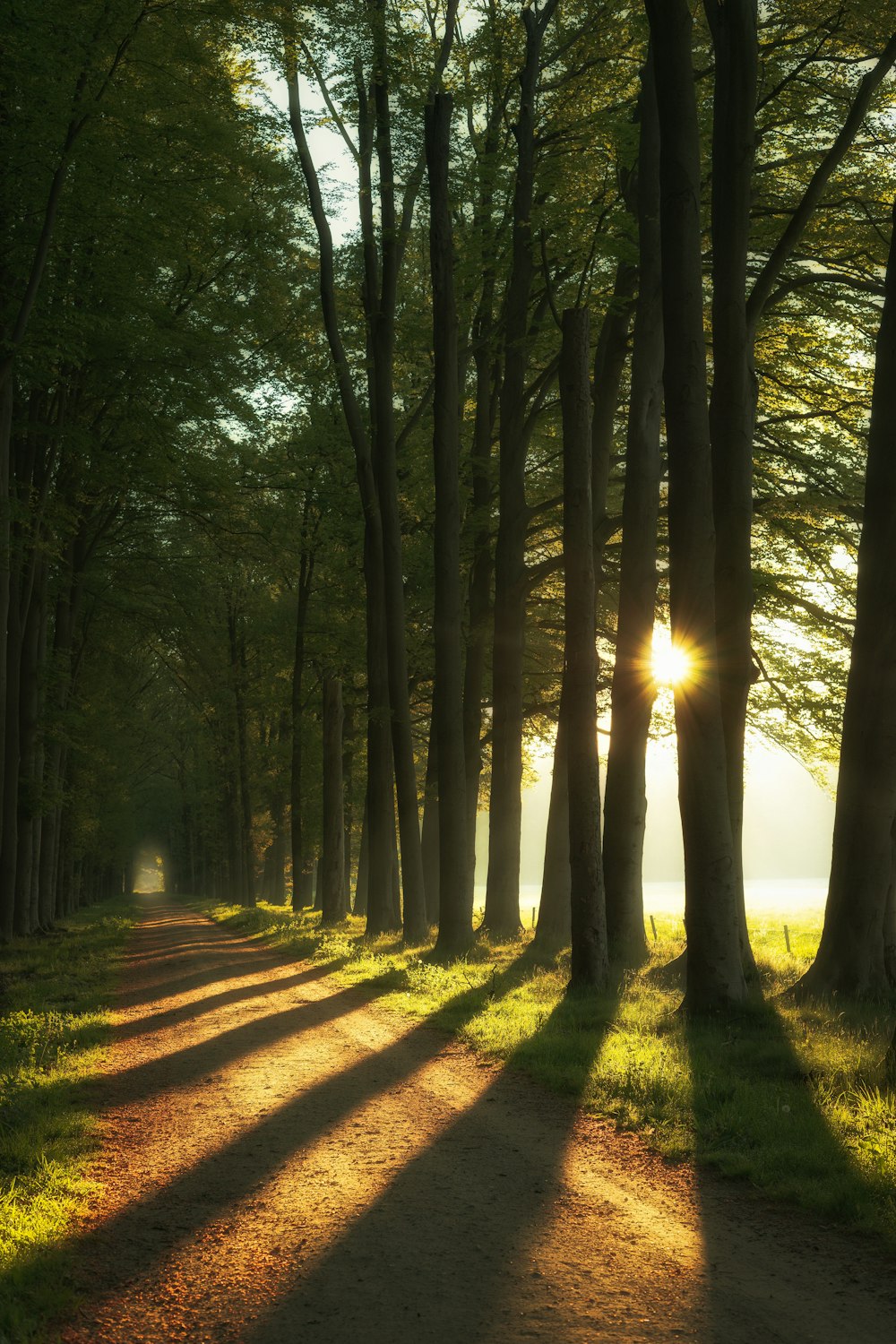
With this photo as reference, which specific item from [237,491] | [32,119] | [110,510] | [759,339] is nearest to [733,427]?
[759,339]

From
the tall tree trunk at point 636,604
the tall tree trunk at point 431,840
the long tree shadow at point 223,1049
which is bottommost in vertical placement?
the long tree shadow at point 223,1049

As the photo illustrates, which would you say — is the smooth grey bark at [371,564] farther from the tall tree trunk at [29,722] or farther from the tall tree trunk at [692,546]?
the tall tree trunk at [692,546]

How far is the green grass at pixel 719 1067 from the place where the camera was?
575 centimetres

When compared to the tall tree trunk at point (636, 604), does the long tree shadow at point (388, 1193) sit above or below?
below

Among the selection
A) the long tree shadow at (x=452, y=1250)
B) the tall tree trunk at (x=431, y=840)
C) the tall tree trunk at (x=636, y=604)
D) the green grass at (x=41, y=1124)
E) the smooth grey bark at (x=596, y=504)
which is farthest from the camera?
the tall tree trunk at (x=431, y=840)

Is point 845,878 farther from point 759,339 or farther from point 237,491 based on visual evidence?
point 237,491

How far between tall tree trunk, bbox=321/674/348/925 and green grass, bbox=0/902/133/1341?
11.5 metres

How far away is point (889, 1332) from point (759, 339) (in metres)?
15.4

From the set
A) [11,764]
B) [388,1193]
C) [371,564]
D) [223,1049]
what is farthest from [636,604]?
[11,764]

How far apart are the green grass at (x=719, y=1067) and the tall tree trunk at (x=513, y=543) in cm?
555

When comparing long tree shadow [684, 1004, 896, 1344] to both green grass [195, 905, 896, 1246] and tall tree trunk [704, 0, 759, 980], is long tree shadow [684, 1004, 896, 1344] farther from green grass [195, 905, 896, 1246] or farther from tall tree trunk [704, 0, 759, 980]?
tall tree trunk [704, 0, 759, 980]

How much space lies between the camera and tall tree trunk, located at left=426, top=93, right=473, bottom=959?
1756cm

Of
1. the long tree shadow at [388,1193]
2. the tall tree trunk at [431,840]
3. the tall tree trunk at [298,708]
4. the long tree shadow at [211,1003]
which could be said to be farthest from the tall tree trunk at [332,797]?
the long tree shadow at [388,1193]

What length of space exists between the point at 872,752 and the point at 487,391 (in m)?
15.5
